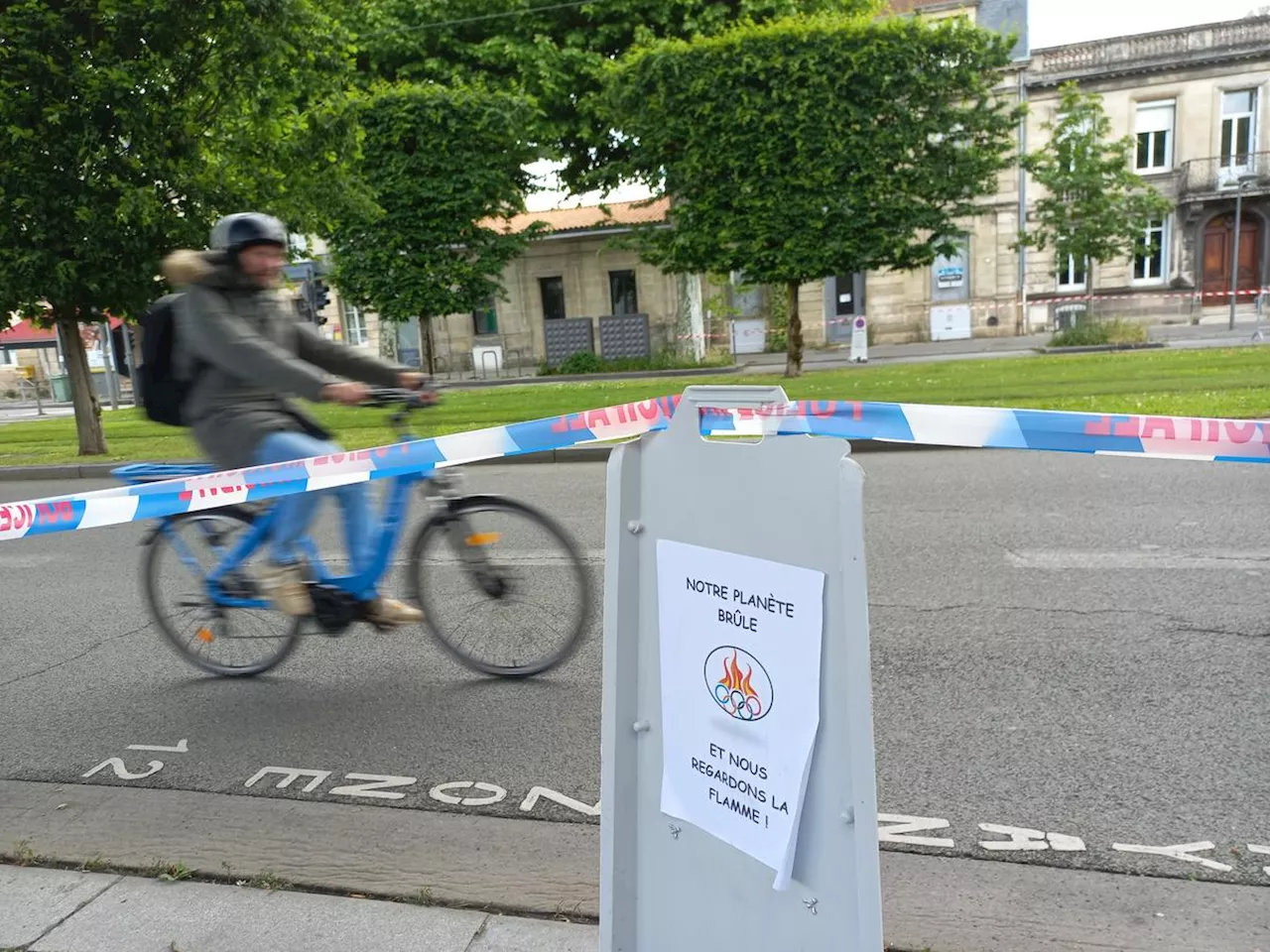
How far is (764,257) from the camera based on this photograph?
1988cm

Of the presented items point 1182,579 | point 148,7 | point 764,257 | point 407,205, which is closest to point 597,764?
point 1182,579

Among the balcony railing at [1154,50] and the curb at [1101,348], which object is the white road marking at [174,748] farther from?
the balcony railing at [1154,50]

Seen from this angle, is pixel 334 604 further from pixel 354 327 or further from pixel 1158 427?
pixel 354 327

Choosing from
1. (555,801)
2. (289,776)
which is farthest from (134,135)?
(555,801)

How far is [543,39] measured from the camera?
976 inches

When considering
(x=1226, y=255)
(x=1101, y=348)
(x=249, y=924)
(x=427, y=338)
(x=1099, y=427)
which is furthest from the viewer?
(x=1226, y=255)

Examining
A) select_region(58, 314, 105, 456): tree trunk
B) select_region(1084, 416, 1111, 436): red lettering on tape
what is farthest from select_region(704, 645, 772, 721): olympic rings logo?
select_region(58, 314, 105, 456): tree trunk

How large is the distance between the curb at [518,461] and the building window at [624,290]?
24.6m

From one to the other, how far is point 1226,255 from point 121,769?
133 ft

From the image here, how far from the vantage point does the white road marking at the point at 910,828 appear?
8.92 feet

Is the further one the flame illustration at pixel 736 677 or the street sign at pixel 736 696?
the flame illustration at pixel 736 677

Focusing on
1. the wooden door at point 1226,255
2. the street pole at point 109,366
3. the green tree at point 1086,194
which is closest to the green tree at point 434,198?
the street pole at point 109,366

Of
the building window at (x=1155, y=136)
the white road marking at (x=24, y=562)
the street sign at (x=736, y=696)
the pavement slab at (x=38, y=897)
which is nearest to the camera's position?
the street sign at (x=736, y=696)

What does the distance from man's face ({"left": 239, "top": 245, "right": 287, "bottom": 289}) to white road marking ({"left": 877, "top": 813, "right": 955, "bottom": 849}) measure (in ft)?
10.5
